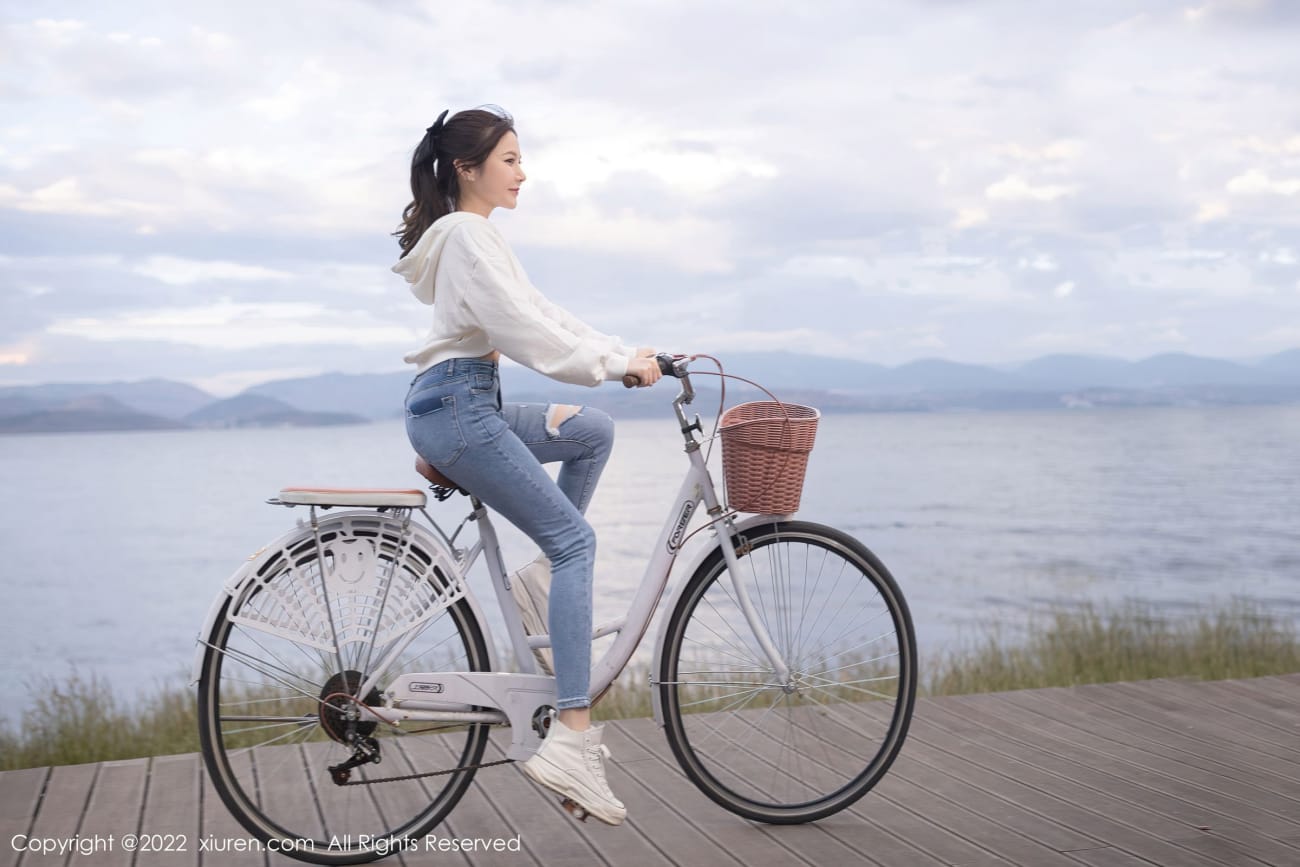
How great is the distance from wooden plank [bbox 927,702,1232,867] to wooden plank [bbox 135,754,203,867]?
2.25 metres

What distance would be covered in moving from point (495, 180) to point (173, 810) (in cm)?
191

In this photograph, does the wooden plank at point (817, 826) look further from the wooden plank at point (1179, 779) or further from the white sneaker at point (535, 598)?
the wooden plank at point (1179, 779)

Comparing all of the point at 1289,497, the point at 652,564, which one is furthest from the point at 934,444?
the point at 652,564

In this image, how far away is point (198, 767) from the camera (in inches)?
142

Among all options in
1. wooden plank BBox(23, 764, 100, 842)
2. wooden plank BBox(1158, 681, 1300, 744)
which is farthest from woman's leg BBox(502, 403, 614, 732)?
wooden plank BBox(1158, 681, 1300, 744)

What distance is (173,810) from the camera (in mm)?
3230

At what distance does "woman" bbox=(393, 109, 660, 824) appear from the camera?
2611mm

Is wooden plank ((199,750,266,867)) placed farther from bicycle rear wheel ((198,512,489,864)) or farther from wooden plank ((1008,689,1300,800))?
wooden plank ((1008,689,1300,800))

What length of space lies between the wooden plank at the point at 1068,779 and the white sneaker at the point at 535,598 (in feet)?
4.76

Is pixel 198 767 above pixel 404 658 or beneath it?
beneath

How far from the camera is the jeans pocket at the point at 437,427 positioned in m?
2.66

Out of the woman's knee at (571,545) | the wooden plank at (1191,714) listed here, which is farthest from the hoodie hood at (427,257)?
the wooden plank at (1191,714)

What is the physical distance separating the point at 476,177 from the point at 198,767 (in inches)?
80.4

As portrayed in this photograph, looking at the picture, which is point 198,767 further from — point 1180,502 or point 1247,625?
point 1180,502
